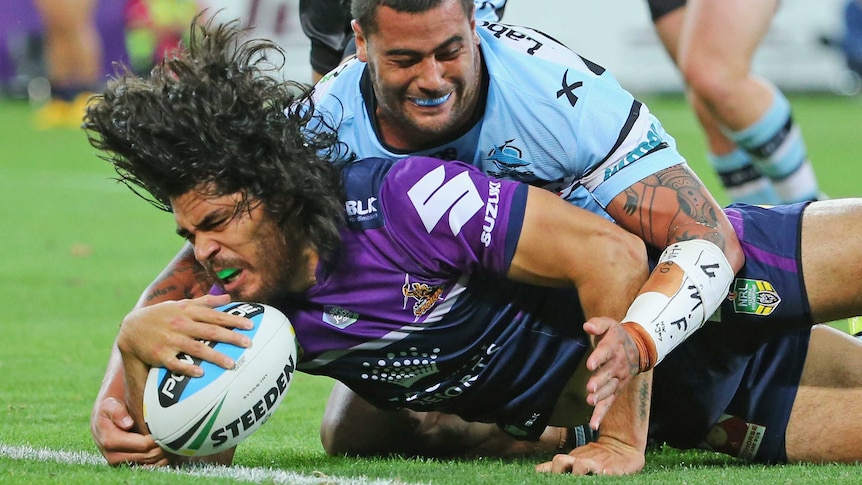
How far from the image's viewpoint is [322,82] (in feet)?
16.3

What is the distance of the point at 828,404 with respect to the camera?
4480 mm

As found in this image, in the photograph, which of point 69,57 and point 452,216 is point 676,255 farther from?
point 69,57

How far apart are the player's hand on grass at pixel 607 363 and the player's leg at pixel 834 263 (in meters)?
0.86

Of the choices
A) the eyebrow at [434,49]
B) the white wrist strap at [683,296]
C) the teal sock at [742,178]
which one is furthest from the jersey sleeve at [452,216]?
the teal sock at [742,178]

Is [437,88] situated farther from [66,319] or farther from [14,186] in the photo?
[14,186]

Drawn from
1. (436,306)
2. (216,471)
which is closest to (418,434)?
(436,306)

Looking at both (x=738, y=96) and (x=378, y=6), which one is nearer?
(x=378, y=6)

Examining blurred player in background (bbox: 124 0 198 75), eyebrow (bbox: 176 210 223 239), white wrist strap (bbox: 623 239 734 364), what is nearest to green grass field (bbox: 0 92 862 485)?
white wrist strap (bbox: 623 239 734 364)

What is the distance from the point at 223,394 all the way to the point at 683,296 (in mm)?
1335

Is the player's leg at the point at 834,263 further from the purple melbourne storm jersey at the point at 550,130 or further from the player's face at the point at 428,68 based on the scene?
the player's face at the point at 428,68

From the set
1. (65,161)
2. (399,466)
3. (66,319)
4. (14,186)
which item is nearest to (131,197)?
(14,186)

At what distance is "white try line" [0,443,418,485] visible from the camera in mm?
3822

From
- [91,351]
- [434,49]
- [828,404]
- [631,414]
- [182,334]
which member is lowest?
[91,351]

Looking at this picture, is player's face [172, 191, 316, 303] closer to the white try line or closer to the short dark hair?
the white try line
